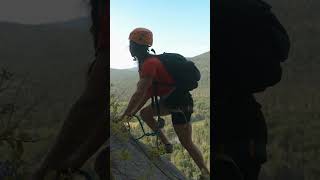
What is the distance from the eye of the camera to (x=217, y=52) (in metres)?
4.62

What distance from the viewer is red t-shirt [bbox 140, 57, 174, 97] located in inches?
187

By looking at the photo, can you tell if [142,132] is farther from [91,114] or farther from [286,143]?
[286,143]

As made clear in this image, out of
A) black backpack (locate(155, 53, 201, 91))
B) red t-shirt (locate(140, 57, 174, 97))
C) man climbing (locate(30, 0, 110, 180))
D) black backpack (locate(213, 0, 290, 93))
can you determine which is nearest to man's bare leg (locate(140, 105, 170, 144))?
red t-shirt (locate(140, 57, 174, 97))

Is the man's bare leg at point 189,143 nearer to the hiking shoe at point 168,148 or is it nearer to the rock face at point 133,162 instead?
the hiking shoe at point 168,148

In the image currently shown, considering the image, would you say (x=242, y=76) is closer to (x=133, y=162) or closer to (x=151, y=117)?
(x=151, y=117)

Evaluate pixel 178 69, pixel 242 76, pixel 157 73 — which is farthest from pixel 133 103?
pixel 242 76

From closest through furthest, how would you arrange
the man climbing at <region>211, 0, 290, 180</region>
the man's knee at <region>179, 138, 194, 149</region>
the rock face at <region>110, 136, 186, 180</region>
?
the man climbing at <region>211, 0, 290, 180</region> < the man's knee at <region>179, 138, 194, 149</region> < the rock face at <region>110, 136, 186, 180</region>

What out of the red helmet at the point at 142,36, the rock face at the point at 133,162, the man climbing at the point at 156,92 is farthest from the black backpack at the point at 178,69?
the rock face at the point at 133,162

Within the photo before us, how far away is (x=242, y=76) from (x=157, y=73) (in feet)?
2.62

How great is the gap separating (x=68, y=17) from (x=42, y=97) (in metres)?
0.80

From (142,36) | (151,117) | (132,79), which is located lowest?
(151,117)

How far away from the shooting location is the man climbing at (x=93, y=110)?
15.7ft

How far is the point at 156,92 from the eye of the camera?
479cm

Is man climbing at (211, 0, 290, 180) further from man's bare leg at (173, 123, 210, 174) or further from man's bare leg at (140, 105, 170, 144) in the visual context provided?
man's bare leg at (140, 105, 170, 144)
